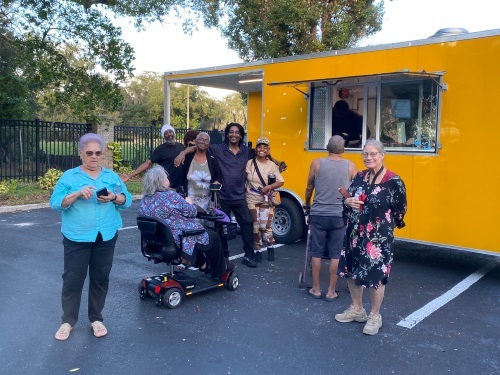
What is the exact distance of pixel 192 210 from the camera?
486 cm

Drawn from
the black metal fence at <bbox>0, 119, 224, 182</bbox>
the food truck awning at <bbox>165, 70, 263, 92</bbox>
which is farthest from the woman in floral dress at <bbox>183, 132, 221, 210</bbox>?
the black metal fence at <bbox>0, 119, 224, 182</bbox>

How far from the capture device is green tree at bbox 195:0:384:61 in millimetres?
16469

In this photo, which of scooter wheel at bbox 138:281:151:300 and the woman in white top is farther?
the woman in white top

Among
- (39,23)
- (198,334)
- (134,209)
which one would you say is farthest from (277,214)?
(39,23)

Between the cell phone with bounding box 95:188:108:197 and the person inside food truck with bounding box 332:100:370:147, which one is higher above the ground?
Answer: the person inside food truck with bounding box 332:100:370:147

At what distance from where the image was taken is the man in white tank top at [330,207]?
5148 mm

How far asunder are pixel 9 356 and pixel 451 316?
392cm

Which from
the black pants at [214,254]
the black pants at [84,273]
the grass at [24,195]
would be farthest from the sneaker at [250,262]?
the grass at [24,195]

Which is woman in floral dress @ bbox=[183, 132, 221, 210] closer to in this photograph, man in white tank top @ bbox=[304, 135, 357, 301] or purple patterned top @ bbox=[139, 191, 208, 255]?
purple patterned top @ bbox=[139, 191, 208, 255]

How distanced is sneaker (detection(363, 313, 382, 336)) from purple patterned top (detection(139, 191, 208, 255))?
176 centimetres

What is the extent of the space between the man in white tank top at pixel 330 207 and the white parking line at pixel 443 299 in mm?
836

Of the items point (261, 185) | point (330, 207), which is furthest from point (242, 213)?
point (330, 207)

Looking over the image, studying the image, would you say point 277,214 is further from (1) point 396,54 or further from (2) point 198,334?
(2) point 198,334

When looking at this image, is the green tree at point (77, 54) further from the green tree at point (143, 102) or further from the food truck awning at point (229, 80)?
the green tree at point (143, 102)
